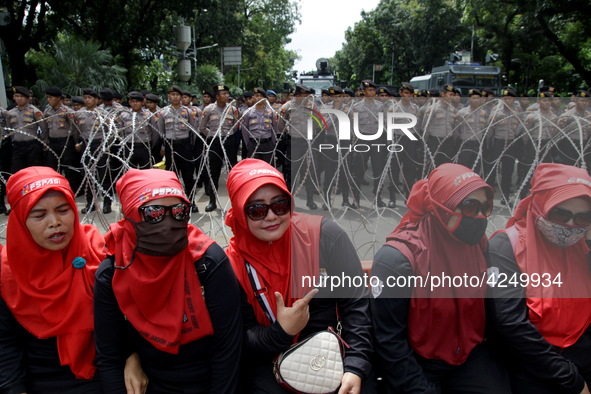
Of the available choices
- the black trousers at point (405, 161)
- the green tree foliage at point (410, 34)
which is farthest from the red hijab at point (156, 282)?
the green tree foliage at point (410, 34)

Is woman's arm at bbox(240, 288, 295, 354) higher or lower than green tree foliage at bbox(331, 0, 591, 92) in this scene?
lower

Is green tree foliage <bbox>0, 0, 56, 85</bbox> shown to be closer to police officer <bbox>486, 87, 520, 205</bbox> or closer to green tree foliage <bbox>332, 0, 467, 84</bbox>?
police officer <bbox>486, 87, 520, 205</bbox>

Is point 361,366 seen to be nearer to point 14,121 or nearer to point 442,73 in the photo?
point 14,121

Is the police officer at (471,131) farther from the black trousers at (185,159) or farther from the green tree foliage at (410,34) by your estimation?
the green tree foliage at (410,34)

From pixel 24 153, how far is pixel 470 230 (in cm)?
694

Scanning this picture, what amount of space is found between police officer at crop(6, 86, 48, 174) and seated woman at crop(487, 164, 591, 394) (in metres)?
6.76

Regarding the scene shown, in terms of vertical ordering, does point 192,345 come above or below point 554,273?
below

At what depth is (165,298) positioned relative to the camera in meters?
1.67

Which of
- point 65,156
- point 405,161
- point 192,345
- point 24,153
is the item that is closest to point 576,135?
point 405,161

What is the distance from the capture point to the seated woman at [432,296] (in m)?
1.73

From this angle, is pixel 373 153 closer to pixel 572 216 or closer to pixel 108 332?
pixel 572 216

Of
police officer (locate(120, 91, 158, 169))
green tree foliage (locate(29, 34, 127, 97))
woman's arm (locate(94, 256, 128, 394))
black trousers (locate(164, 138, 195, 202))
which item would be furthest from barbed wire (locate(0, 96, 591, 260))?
green tree foliage (locate(29, 34, 127, 97))

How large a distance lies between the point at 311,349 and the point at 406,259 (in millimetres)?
565

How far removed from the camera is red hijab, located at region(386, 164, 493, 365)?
1.75 meters
